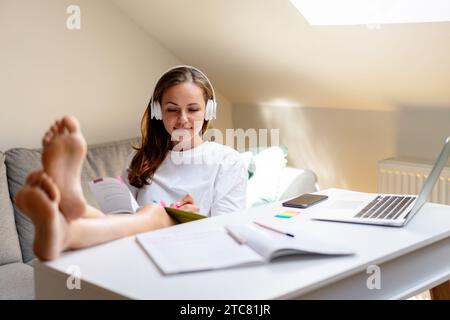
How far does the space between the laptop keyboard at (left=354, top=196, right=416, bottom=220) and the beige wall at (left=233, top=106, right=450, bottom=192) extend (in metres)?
1.26

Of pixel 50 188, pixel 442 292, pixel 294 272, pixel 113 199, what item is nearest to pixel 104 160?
pixel 113 199

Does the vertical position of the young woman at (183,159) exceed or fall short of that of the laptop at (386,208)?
it exceeds it

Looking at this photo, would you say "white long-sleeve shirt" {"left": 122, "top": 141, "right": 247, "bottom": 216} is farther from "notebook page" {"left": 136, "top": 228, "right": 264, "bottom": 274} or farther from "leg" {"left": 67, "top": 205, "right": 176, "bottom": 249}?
"notebook page" {"left": 136, "top": 228, "right": 264, "bottom": 274}

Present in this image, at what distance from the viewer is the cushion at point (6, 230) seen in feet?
8.98

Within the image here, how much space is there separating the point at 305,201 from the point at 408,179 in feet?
4.66

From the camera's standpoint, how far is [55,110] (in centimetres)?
334

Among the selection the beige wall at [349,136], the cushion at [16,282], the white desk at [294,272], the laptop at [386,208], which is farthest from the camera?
the beige wall at [349,136]

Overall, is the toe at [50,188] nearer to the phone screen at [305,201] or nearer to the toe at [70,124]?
the toe at [70,124]

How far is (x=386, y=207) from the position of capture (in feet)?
6.53

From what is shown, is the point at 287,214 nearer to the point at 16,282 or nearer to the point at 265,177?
the point at 16,282

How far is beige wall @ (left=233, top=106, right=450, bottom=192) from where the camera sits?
3.37m

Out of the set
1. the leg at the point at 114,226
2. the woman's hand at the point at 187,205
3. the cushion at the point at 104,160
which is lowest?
the leg at the point at 114,226

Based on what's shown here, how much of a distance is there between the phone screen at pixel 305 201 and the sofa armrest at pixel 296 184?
3.94 ft

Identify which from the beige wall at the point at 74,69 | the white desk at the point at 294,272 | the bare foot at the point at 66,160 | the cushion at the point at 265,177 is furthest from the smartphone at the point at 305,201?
the beige wall at the point at 74,69
